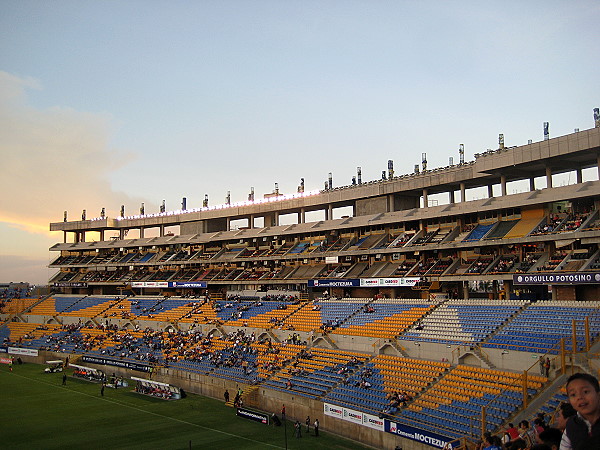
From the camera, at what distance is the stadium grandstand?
28656mm

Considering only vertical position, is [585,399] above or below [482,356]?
above

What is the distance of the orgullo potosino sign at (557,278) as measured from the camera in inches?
1293

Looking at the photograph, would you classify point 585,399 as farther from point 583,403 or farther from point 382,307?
point 382,307

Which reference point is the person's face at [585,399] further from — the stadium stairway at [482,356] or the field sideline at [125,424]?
the stadium stairway at [482,356]

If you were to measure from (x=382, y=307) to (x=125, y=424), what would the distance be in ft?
72.8

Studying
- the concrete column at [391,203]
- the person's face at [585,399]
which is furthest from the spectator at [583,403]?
the concrete column at [391,203]

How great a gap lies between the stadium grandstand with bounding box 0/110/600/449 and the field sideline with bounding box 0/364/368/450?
2851 millimetres

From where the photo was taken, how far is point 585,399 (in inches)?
205

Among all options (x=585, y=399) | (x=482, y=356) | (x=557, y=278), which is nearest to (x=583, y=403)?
(x=585, y=399)

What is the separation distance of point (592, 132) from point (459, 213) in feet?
41.1

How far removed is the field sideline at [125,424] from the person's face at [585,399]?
2508cm

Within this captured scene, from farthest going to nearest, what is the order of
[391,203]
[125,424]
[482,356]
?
[391,203] → [125,424] → [482,356]

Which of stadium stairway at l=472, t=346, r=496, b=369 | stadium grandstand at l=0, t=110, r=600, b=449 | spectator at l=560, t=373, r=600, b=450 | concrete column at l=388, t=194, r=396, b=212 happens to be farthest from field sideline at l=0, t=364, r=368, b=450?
concrete column at l=388, t=194, r=396, b=212

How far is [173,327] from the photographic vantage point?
5759 centimetres
